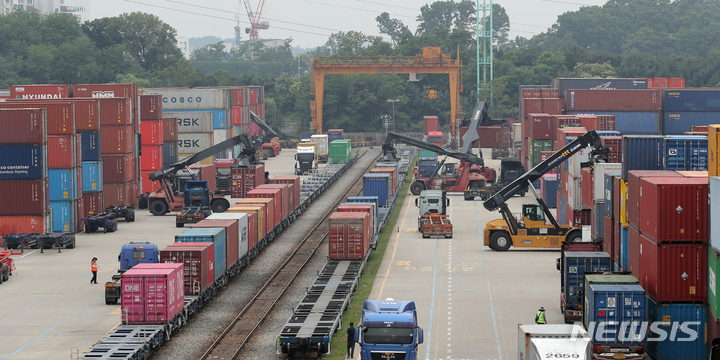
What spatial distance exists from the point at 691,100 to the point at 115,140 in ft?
180

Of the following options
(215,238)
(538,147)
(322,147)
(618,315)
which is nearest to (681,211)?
(618,315)

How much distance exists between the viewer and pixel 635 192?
3653 centimetres

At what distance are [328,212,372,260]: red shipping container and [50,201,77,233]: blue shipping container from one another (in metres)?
22.4

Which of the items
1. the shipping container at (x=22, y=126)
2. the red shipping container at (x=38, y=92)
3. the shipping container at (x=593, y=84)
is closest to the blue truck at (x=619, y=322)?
the shipping container at (x=22, y=126)

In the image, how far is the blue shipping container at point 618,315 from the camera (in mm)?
32844

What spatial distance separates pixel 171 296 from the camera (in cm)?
3903

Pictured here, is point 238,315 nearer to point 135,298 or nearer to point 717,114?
point 135,298

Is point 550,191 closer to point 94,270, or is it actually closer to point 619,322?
point 94,270

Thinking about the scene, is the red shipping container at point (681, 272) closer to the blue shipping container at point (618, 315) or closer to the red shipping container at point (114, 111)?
the blue shipping container at point (618, 315)

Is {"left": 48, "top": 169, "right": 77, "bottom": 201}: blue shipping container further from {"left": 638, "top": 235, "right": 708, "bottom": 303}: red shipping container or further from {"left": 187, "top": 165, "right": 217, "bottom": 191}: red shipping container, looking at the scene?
{"left": 638, "top": 235, "right": 708, "bottom": 303}: red shipping container

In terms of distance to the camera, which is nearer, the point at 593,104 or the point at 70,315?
the point at 70,315

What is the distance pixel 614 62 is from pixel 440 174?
118m

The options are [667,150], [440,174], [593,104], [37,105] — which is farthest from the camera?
[593,104]

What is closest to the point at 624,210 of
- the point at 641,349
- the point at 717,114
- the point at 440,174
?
the point at 641,349
